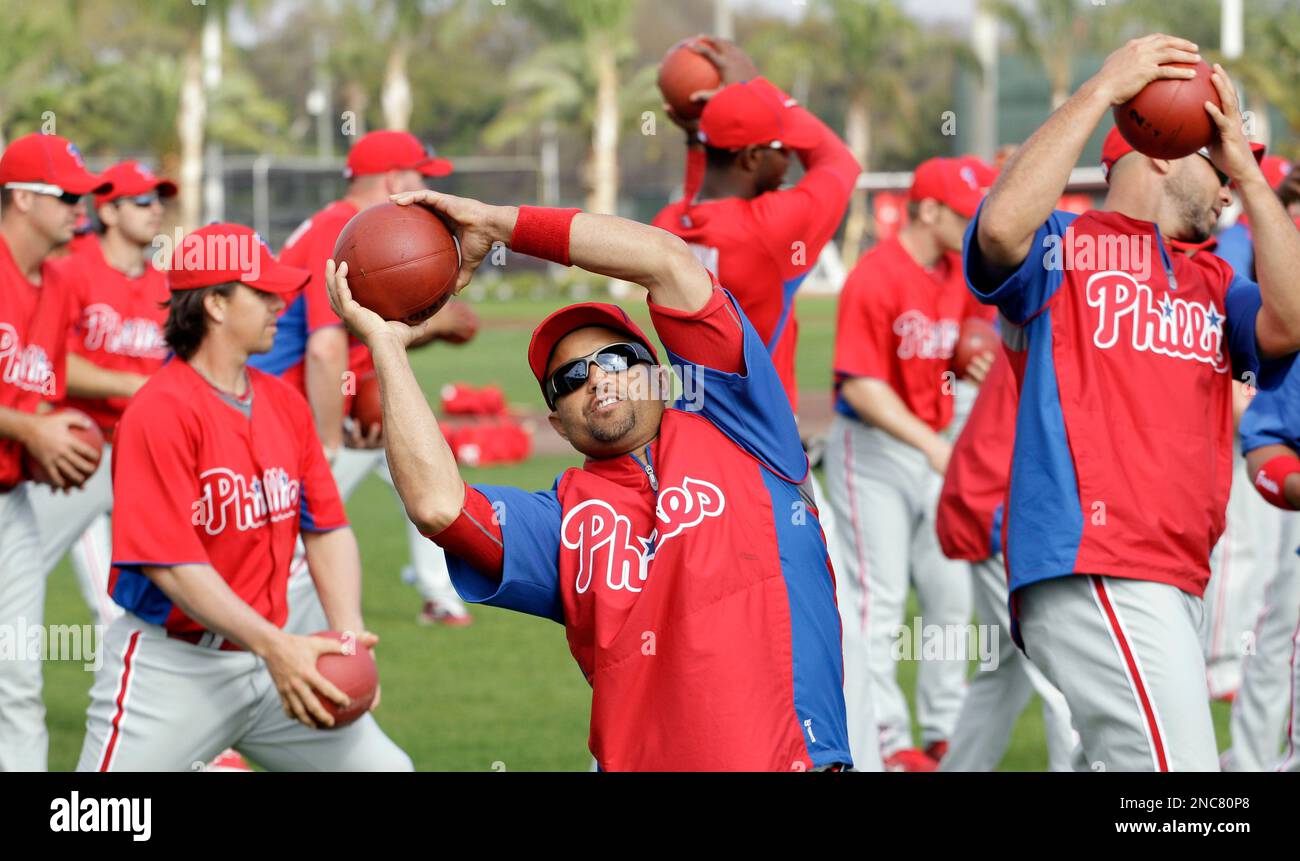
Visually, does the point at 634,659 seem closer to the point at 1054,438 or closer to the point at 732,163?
the point at 1054,438

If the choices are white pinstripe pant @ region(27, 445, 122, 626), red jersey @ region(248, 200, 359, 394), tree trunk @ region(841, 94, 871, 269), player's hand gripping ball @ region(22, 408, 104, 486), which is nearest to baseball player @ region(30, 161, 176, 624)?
white pinstripe pant @ region(27, 445, 122, 626)

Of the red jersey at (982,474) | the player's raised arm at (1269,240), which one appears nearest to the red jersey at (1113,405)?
the player's raised arm at (1269,240)

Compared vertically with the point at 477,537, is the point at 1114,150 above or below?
above

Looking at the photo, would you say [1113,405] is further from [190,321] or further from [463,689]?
[463,689]

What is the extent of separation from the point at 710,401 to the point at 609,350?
0.29 metres

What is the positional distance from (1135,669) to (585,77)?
56265mm

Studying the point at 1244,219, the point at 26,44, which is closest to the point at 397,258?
the point at 1244,219

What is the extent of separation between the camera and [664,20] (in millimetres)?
107750

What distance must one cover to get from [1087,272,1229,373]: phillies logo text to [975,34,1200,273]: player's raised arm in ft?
1.34

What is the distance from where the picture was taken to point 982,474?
6.93 m

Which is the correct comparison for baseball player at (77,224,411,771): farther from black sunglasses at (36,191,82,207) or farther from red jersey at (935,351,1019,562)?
red jersey at (935,351,1019,562)

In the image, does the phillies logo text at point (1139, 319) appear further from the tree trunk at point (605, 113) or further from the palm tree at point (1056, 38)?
the palm tree at point (1056, 38)

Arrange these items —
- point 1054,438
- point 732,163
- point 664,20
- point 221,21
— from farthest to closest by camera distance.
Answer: point 664,20 < point 221,21 < point 732,163 < point 1054,438
